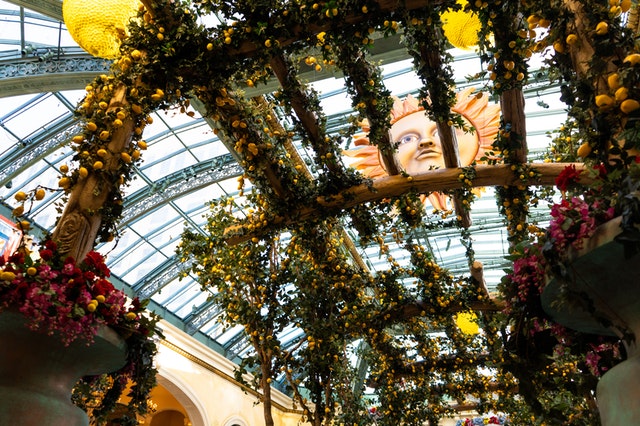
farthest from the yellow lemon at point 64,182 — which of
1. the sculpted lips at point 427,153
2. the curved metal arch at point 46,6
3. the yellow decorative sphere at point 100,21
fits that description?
the curved metal arch at point 46,6

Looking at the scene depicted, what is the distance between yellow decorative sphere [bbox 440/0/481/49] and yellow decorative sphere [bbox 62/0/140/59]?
7.45 ft

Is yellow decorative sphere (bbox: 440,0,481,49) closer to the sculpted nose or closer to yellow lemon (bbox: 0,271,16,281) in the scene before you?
the sculpted nose

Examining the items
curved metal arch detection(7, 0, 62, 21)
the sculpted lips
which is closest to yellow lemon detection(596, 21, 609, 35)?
the sculpted lips

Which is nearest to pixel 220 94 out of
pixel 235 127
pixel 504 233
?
pixel 235 127

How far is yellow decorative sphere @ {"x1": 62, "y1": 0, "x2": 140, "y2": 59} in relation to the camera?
3205mm

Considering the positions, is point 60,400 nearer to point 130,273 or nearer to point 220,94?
point 220,94

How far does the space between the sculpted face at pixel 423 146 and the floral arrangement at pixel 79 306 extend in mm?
4302

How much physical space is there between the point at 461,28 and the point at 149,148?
8.18 m

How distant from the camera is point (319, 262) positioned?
22.3 feet

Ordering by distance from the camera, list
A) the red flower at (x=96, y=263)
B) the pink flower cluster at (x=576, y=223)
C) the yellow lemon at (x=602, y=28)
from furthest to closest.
Answer: the red flower at (x=96, y=263), the yellow lemon at (x=602, y=28), the pink flower cluster at (x=576, y=223)

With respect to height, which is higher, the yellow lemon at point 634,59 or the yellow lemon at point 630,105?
the yellow lemon at point 634,59

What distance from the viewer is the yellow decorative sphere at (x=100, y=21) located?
321 cm

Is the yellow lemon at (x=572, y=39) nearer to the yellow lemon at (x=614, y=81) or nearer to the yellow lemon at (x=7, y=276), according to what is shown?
the yellow lemon at (x=614, y=81)

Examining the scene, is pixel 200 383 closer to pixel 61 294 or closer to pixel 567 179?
pixel 61 294
